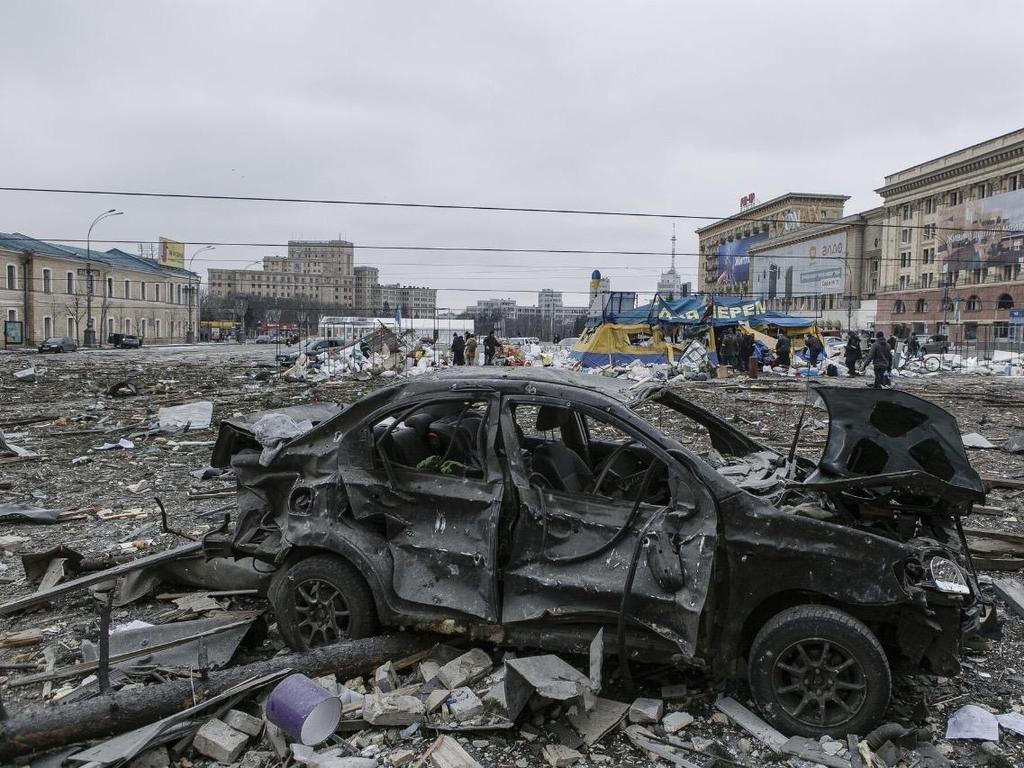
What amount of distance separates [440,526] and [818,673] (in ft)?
6.54

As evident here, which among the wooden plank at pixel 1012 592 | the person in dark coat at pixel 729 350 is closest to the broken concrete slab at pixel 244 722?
the wooden plank at pixel 1012 592

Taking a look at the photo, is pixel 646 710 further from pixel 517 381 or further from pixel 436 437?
pixel 436 437

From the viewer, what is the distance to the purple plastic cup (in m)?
3.29

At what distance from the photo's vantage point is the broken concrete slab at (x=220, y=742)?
10.7ft

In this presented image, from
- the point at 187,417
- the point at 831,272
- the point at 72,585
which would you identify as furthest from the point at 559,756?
the point at 831,272

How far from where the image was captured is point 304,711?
3297 millimetres

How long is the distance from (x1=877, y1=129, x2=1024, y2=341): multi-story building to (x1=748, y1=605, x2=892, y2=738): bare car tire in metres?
54.1

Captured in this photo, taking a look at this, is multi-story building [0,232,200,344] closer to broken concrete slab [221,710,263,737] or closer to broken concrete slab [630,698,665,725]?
broken concrete slab [221,710,263,737]

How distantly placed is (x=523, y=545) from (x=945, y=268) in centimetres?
7155

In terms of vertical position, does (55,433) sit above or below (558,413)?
below

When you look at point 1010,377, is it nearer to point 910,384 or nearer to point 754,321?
point 910,384

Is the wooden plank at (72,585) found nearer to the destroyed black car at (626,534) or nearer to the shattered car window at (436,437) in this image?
the destroyed black car at (626,534)

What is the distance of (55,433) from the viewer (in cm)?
1228

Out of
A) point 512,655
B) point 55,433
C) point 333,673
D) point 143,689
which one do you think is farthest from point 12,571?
point 55,433
